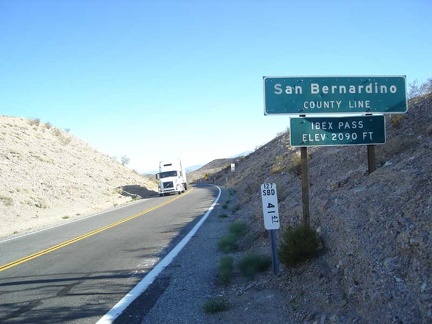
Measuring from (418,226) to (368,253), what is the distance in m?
0.75

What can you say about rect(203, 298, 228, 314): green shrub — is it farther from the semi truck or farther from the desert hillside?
the semi truck

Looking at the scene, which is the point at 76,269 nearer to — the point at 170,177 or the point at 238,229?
the point at 238,229

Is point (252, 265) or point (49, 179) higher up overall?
point (49, 179)

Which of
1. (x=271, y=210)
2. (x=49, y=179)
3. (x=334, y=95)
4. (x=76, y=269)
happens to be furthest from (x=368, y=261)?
(x=49, y=179)

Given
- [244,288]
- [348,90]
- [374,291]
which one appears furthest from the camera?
[348,90]

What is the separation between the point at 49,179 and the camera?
35250 millimetres

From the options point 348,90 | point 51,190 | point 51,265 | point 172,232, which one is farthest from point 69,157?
point 348,90

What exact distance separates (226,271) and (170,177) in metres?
36.2

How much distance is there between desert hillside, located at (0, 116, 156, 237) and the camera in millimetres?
25966

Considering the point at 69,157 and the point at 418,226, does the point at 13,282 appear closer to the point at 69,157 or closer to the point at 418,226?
the point at 418,226

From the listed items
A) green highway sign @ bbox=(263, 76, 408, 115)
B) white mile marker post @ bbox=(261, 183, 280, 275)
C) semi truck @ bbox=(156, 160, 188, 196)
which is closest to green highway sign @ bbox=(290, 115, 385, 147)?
green highway sign @ bbox=(263, 76, 408, 115)

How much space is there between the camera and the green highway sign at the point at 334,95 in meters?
7.83

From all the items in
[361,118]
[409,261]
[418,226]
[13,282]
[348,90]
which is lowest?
[13,282]

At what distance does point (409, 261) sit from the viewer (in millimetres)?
4828
